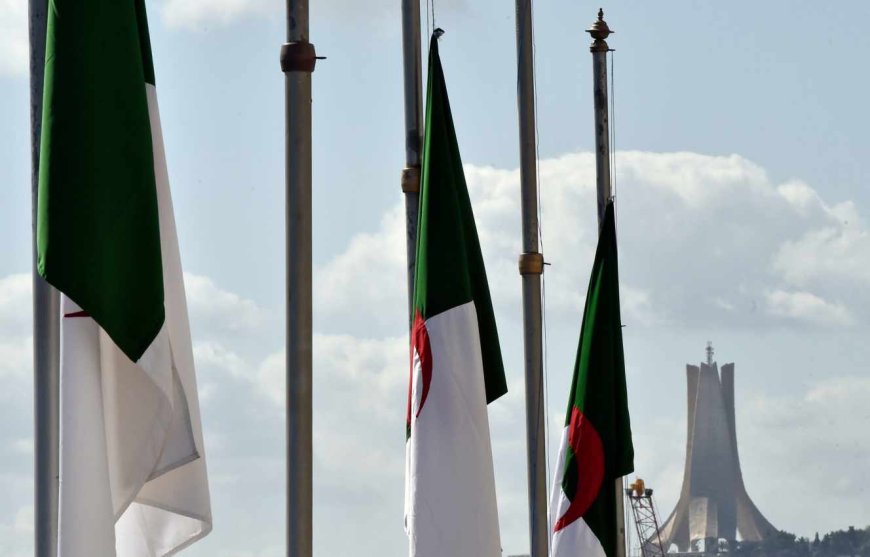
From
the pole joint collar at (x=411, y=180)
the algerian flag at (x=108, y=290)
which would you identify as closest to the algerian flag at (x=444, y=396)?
the pole joint collar at (x=411, y=180)

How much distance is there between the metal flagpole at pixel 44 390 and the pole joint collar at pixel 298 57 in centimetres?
227

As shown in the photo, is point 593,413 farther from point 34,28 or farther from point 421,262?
point 34,28

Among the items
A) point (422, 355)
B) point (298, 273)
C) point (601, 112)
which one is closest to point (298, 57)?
point (298, 273)

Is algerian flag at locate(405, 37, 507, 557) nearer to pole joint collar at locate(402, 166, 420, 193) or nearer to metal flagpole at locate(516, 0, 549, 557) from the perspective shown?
pole joint collar at locate(402, 166, 420, 193)

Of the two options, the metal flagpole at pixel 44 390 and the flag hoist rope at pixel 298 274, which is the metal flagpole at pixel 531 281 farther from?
the metal flagpole at pixel 44 390

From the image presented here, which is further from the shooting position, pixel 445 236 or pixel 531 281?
pixel 531 281

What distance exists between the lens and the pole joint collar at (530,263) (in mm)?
20875

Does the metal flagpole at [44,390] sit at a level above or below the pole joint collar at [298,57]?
below

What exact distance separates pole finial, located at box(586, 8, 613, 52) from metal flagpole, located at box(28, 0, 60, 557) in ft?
45.1

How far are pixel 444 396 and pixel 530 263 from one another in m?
7.47

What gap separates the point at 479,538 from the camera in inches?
533

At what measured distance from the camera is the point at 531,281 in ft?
68.7

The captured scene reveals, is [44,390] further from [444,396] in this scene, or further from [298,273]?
[444,396]

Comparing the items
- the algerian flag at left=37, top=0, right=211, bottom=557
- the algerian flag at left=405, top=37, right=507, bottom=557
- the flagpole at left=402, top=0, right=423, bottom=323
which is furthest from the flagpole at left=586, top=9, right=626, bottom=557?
the algerian flag at left=37, top=0, right=211, bottom=557
